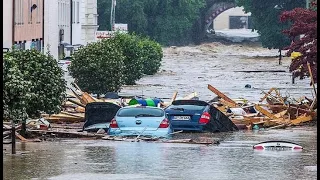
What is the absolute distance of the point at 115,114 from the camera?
34688 millimetres

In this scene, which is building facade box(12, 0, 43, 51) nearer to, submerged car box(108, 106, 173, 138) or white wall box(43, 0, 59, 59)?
white wall box(43, 0, 59, 59)

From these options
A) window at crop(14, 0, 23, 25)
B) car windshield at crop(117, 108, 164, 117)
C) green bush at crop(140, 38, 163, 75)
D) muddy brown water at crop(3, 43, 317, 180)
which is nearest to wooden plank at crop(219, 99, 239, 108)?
muddy brown water at crop(3, 43, 317, 180)

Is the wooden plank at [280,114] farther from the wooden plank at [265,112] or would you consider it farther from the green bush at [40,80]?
the green bush at [40,80]

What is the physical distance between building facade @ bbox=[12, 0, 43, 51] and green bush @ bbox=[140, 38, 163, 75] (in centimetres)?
1307

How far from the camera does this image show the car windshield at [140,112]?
31.6 meters

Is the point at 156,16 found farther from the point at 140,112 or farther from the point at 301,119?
the point at 140,112

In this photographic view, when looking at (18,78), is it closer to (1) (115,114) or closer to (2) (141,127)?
(2) (141,127)

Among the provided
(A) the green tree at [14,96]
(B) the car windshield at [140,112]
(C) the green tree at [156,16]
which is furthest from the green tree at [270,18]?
(A) the green tree at [14,96]

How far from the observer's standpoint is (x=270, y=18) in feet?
384

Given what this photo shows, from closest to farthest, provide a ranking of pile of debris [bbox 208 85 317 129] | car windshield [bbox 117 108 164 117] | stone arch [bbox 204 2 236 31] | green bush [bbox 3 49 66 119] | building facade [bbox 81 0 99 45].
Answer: green bush [bbox 3 49 66 119]
car windshield [bbox 117 108 164 117]
pile of debris [bbox 208 85 317 129]
building facade [bbox 81 0 99 45]
stone arch [bbox 204 2 236 31]

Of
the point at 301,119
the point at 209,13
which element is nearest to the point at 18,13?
the point at 301,119

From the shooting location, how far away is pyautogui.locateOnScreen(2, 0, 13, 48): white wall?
5284cm

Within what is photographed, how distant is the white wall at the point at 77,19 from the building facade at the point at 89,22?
2.12 meters

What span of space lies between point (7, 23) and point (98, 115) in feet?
64.3
